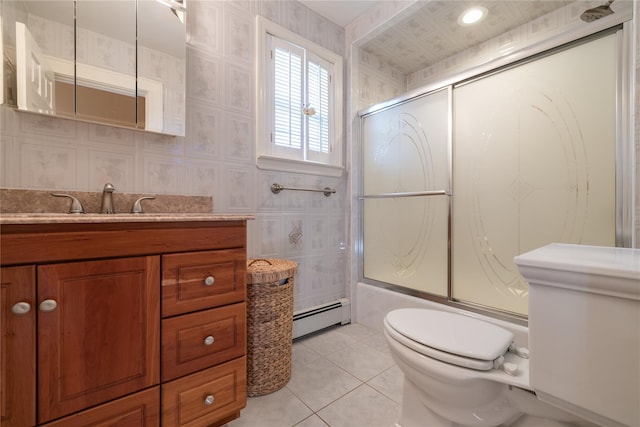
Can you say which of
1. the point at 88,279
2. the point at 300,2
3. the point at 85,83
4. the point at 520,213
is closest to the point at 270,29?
the point at 300,2

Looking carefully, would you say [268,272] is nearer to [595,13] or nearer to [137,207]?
[137,207]

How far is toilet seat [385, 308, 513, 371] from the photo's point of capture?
761mm

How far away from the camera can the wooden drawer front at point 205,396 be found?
85cm

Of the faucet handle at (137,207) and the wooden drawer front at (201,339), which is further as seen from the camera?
the faucet handle at (137,207)

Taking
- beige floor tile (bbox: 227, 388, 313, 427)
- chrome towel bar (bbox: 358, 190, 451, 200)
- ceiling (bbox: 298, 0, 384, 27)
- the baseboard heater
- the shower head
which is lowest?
beige floor tile (bbox: 227, 388, 313, 427)

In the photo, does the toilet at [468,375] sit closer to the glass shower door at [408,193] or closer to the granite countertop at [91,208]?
the granite countertop at [91,208]

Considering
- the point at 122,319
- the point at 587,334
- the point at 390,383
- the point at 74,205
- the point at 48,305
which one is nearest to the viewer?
the point at 587,334

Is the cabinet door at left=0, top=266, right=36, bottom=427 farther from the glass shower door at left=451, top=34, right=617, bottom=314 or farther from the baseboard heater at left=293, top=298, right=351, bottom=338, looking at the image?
the glass shower door at left=451, top=34, right=617, bottom=314

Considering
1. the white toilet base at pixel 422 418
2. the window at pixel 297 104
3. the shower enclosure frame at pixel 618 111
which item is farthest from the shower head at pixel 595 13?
the white toilet base at pixel 422 418

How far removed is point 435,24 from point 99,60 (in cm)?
208

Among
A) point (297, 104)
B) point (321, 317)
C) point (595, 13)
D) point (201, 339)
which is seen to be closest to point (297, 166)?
point (297, 104)

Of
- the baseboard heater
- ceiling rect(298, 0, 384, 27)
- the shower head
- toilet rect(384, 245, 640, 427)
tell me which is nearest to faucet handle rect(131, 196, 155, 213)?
the baseboard heater

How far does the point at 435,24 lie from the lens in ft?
6.23

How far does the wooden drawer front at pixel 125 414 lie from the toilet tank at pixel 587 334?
1.07 meters
